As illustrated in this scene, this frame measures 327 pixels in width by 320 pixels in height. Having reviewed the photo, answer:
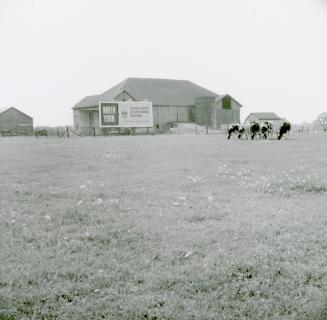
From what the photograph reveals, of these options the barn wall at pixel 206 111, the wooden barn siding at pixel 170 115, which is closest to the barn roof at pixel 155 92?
the wooden barn siding at pixel 170 115

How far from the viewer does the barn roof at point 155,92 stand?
65125 mm

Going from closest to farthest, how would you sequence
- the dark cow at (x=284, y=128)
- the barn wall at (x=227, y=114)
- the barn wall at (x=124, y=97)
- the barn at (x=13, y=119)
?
the dark cow at (x=284, y=128)
the barn wall at (x=124, y=97)
the barn wall at (x=227, y=114)
the barn at (x=13, y=119)

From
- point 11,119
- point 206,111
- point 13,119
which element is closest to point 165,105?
point 206,111

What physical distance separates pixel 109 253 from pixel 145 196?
371cm

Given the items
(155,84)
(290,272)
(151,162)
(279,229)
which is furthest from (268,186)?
(155,84)

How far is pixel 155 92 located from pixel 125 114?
1116 cm

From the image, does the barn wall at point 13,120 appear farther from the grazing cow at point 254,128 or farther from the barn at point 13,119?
the grazing cow at point 254,128

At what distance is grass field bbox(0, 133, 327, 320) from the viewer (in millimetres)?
4375

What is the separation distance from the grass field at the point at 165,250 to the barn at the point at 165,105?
54.3 m

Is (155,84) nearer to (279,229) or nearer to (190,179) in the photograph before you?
(190,179)

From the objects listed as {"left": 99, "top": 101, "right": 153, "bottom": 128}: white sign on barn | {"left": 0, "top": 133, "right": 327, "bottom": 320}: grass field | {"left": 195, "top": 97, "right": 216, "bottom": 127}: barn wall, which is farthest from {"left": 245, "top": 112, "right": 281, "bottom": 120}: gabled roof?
{"left": 0, "top": 133, "right": 327, "bottom": 320}: grass field

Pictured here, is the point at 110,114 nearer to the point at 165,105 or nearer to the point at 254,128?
the point at 165,105

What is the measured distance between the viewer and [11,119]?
227 ft

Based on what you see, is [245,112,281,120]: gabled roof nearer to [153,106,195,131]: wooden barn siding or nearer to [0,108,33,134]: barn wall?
[153,106,195,131]: wooden barn siding
